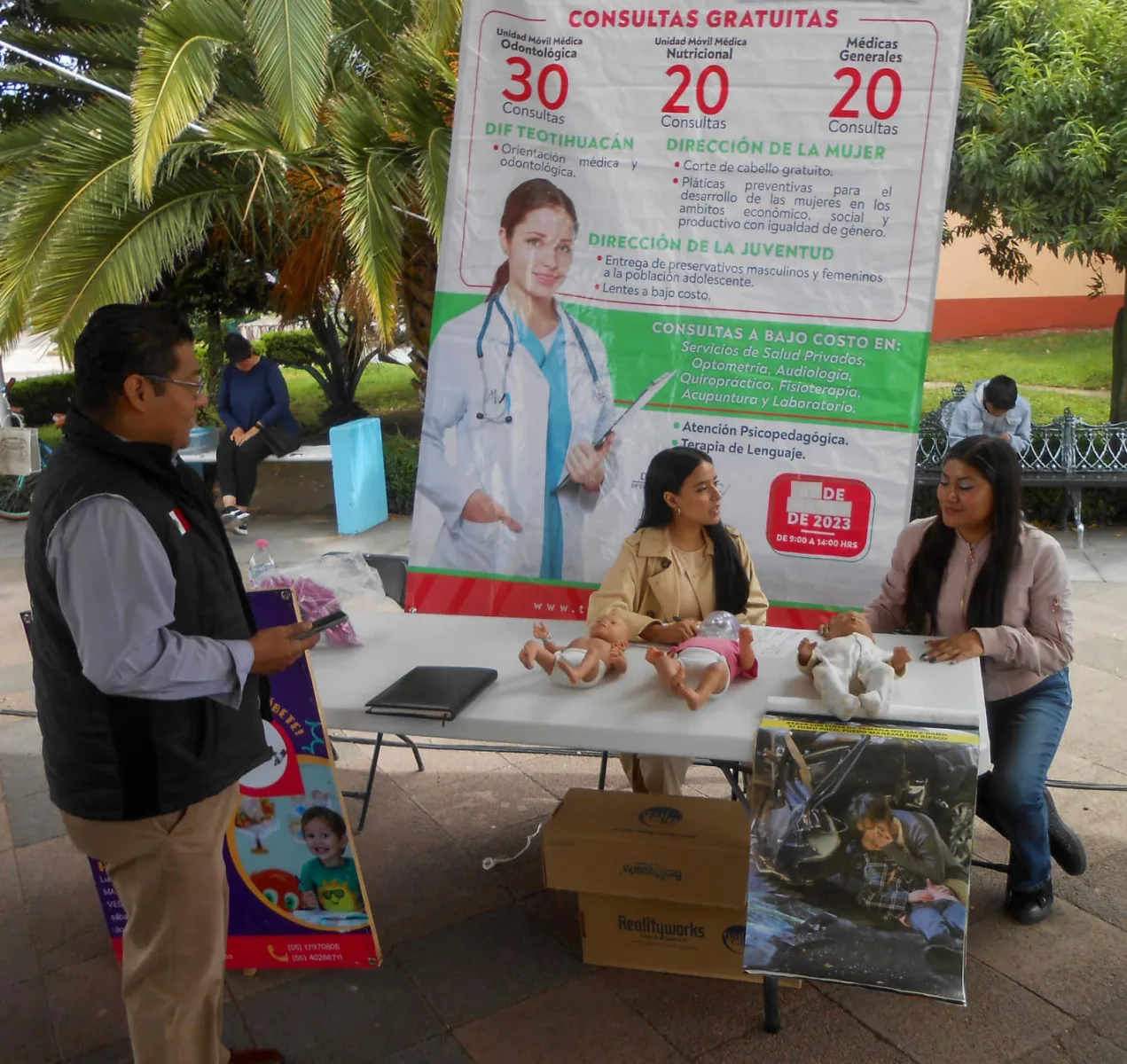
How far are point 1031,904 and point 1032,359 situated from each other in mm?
13913

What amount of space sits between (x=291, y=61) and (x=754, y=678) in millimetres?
4631

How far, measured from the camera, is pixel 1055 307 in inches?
630

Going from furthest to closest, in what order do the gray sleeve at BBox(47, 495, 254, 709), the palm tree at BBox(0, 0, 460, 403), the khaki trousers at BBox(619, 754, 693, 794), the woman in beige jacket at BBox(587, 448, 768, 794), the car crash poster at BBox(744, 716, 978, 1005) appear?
the palm tree at BBox(0, 0, 460, 403) < the khaki trousers at BBox(619, 754, 693, 794) < the woman in beige jacket at BBox(587, 448, 768, 794) < the car crash poster at BBox(744, 716, 978, 1005) < the gray sleeve at BBox(47, 495, 254, 709)

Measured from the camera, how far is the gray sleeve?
1.82 metres

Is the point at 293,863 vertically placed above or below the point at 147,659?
below

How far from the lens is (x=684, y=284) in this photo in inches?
131

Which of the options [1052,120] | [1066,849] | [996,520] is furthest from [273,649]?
[1052,120]

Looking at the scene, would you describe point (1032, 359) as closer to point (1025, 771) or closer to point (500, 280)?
point (500, 280)

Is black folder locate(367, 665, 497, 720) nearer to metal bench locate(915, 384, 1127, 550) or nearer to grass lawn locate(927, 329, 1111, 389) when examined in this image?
metal bench locate(915, 384, 1127, 550)

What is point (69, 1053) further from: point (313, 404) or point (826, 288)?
point (313, 404)

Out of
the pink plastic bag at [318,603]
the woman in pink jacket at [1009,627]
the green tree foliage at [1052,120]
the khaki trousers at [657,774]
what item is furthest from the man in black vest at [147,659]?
the green tree foliage at [1052,120]

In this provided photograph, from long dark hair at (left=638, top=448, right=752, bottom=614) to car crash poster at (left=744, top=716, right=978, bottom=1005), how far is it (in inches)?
34.2

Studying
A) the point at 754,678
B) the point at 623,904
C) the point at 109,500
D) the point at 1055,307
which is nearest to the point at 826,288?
the point at 754,678

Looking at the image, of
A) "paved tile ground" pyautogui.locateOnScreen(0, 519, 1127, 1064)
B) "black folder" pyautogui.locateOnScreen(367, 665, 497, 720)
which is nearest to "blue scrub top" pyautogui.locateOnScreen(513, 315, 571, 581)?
"black folder" pyautogui.locateOnScreen(367, 665, 497, 720)
